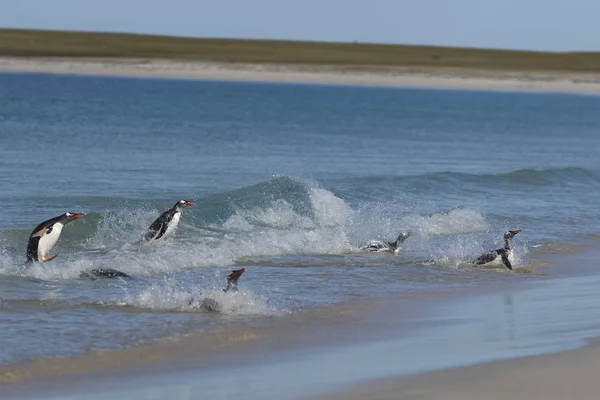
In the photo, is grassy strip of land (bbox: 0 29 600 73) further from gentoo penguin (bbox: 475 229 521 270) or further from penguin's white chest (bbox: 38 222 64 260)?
gentoo penguin (bbox: 475 229 521 270)

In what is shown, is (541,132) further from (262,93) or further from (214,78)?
(214,78)

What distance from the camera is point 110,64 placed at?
9950 centimetres

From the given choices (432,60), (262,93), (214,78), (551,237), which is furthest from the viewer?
(432,60)

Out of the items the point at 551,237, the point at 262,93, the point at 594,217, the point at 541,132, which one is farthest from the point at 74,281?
the point at 262,93

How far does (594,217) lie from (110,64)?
83930mm

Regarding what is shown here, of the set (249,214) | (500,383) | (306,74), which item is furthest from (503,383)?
(306,74)

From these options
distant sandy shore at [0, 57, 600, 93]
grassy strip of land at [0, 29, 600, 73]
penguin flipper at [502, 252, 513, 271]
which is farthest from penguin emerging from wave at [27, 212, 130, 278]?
grassy strip of land at [0, 29, 600, 73]

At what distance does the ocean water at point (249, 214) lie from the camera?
32.9ft

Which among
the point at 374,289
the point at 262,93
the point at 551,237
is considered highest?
the point at 262,93

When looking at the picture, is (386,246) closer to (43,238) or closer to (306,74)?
(43,238)

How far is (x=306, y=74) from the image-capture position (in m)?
101

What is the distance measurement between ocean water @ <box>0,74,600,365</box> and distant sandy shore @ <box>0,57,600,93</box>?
5591cm

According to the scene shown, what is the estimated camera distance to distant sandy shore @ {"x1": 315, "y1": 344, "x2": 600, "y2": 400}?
23.5ft

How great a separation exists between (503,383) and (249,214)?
9.81 metres
